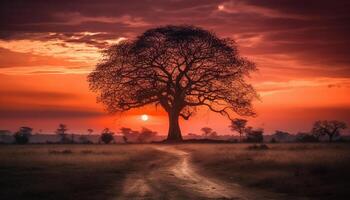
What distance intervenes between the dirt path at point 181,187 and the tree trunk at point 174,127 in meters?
33.2

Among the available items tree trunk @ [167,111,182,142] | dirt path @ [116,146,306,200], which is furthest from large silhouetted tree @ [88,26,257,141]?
dirt path @ [116,146,306,200]

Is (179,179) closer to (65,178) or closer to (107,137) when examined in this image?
(65,178)

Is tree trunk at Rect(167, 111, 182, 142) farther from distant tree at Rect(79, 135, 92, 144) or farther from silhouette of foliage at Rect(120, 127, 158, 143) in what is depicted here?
silhouette of foliage at Rect(120, 127, 158, 143)

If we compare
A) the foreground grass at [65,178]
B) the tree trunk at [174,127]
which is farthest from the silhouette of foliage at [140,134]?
the foreground grass at [65,178]

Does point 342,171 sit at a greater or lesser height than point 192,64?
lesser

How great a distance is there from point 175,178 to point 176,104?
3734cm

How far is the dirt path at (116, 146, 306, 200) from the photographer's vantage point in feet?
60.0

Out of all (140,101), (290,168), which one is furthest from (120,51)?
(290,168)

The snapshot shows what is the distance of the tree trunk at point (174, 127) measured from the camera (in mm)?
61250

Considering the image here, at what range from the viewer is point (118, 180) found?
23.2 m

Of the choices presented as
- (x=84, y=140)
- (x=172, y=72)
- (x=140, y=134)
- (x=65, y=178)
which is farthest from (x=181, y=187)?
(x=140, y=134)

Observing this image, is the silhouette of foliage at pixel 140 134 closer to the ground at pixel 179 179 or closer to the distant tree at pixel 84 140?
the distant tree at pixel 84 140

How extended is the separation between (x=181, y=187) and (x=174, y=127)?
41.1 meters

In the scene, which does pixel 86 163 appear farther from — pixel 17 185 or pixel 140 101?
pixel 140 101
